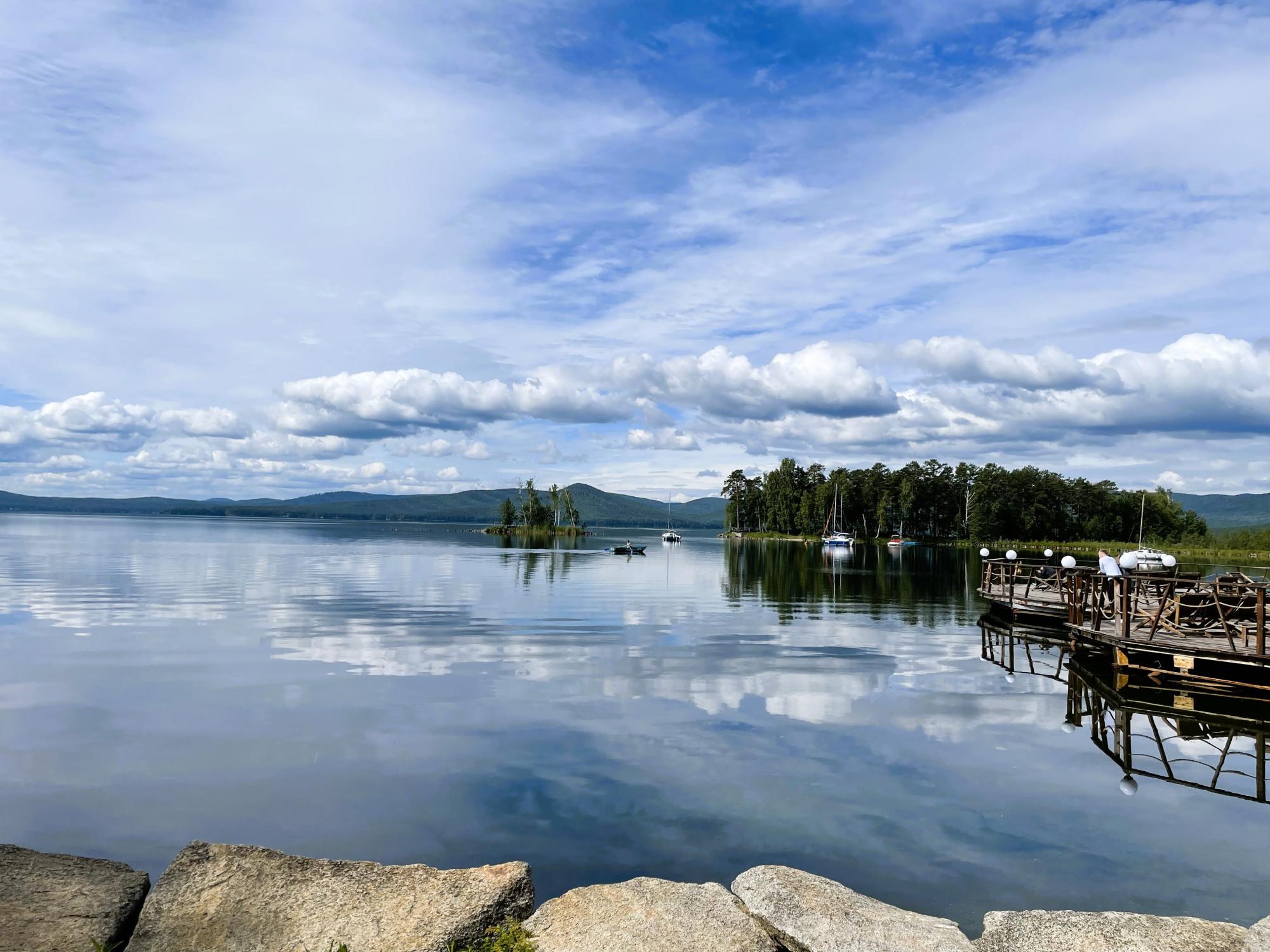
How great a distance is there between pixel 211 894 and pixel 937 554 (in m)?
116

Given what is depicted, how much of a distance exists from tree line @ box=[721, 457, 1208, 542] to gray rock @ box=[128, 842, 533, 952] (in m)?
149

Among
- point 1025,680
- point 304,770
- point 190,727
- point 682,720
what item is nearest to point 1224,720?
point 1025,680

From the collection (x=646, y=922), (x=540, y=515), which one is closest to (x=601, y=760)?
(x=646, y=922)

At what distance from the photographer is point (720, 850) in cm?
994

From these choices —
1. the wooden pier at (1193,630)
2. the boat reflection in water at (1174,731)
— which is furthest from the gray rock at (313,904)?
the wooden pier at (1193,630)

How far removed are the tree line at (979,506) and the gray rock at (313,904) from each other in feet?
490

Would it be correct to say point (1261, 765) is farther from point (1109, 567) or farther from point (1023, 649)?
point (1023, 649)

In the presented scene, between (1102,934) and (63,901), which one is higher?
(63,901)

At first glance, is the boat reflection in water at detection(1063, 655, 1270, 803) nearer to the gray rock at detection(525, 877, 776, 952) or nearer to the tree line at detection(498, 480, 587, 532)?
the gray rock at detection(525, 877, 776, 952)

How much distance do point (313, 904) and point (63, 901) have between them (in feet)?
6.63

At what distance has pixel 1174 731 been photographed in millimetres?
16750

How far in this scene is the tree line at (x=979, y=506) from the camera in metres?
150

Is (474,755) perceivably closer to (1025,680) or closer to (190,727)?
(190,727)

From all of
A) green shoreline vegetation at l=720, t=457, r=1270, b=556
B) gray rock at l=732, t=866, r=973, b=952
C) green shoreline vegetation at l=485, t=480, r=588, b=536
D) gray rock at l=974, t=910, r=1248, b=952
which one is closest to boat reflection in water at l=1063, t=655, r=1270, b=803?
gray rock at l=974, t=910, r=1248, b=952
